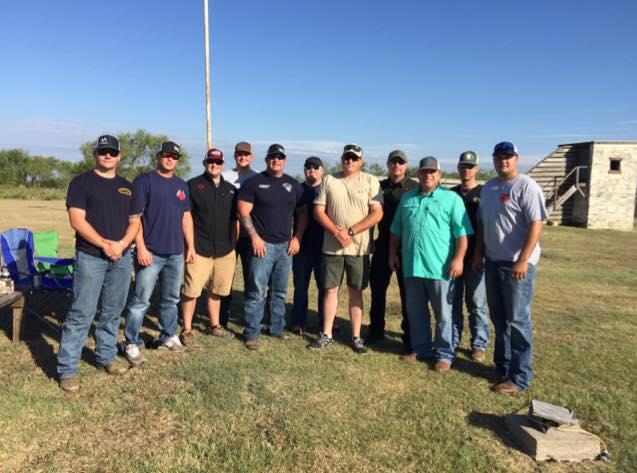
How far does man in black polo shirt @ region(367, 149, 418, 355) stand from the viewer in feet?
16.8

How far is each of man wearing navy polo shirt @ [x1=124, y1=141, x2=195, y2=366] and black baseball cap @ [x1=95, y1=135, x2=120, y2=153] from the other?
54 cm

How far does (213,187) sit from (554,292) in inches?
255

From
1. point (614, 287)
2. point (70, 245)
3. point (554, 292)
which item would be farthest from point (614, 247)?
point (70, 245)

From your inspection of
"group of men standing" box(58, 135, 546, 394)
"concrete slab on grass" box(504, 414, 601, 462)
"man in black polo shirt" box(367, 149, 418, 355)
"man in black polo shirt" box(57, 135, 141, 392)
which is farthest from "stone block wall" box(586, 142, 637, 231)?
"man in black polo shirt" box(57, 135, 141, 392)

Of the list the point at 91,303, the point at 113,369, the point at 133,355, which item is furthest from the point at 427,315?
the point at 91,303

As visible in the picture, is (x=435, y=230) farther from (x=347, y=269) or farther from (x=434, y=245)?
(x=347, y=269)

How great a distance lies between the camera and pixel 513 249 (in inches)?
163

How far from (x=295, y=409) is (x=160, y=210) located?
227 cm

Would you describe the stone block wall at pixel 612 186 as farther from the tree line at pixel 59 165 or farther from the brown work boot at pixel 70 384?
the tree line at pixel 59 165

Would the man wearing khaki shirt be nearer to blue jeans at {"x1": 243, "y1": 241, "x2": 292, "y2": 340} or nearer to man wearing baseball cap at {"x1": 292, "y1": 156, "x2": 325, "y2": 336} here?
man wearing baseball cap at {"x1": 292, "y1": 156, "x2": 325, "y2": 336}

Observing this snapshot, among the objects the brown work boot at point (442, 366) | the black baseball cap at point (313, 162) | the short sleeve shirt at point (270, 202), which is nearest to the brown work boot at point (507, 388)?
the brown work boot at point (442, 366)

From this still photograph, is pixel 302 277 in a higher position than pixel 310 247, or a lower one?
lower

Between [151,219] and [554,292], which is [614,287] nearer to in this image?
[554,292]

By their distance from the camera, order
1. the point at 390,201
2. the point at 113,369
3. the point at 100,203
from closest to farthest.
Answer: the point at 100,203
the point at 113,369
the point at 390,201
